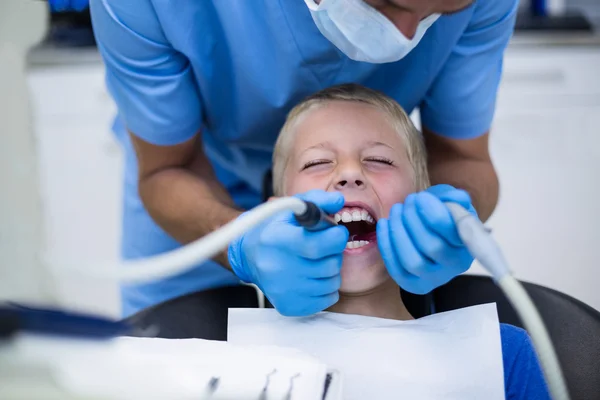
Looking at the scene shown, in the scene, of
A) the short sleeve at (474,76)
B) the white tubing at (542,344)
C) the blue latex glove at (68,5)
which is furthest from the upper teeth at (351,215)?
the blue latex glove at (68,5)

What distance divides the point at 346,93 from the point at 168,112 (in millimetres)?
333

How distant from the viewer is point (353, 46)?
1.06m

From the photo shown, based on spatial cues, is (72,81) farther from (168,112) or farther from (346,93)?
(346,93)

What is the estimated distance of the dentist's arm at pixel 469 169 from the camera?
1.37 m

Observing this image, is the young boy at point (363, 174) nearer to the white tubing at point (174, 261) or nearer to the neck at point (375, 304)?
the neck at point (375, 304)

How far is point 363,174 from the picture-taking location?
1.15 meters

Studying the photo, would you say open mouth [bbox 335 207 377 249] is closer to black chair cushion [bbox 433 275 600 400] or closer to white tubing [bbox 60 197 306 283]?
black chair cushion [bbox 433 275 600 400]

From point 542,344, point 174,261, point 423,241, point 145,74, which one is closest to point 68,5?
point 145,74

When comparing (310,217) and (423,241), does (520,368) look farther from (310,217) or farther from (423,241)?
(310,217)

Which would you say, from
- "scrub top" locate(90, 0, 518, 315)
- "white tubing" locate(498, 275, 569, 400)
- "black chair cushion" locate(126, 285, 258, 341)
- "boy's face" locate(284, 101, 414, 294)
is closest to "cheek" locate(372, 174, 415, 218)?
"boy's face" locate(284, 101, 414, 294)

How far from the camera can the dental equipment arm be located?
2.21 feet

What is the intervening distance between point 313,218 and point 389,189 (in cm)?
30

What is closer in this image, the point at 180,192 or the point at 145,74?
the point at 145,74

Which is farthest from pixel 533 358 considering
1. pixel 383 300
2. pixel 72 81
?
pixel 72 81
